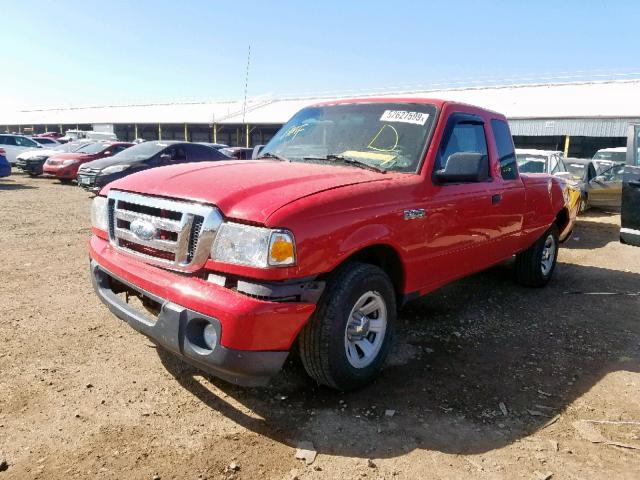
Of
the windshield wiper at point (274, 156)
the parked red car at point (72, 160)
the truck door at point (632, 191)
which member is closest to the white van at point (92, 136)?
the parked red car at point (72, 160)

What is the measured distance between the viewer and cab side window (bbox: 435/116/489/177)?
3682 millimetres

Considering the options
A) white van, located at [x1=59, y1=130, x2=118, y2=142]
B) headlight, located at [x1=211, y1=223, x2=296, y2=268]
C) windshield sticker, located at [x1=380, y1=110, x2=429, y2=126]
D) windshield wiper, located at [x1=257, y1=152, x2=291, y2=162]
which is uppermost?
white van, located at [x1=59, y1=130, x2=118, y2=142]

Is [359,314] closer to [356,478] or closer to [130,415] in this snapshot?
[356,478]

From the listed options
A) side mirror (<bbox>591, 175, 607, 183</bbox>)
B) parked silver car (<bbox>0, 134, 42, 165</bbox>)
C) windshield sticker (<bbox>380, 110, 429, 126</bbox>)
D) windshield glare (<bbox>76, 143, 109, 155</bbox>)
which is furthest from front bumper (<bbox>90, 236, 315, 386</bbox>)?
parked silver car (<bbox>0, 134, 42, 165</bbox>)

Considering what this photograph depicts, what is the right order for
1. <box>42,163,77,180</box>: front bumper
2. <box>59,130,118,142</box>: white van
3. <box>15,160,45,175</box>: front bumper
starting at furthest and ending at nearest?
1. <box>59,130,118,142</box>: white van
2. <box>15,160,45,175</box>: front bumper
3. <box>42,163,77,180</box>: front bumper

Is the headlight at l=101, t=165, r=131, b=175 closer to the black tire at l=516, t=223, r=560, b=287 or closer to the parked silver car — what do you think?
the black tire at l=516, t=223, r=560, b=287

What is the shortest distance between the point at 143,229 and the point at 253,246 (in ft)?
2.62

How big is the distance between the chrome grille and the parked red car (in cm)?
1358

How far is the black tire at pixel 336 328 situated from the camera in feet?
9.06

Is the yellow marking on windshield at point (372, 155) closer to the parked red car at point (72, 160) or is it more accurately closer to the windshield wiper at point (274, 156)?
the windshield wiper at point (274, 156)

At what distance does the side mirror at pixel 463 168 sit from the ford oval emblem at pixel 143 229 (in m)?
2.01

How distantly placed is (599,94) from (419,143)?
2988 centimetres

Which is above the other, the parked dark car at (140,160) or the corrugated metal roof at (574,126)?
the corrugated metal roof at (574,126)

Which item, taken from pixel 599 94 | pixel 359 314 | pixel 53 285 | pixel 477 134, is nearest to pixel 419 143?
pixel 477 134
